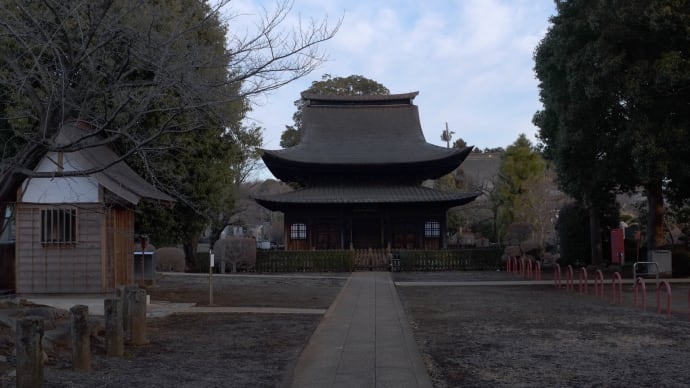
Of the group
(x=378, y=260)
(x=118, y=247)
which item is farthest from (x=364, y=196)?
(x=118, y=247)

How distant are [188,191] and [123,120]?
1012 centimetres

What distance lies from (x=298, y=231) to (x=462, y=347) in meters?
24.6

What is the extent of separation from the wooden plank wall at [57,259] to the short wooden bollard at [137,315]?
24.5 ft

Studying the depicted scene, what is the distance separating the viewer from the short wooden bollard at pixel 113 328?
357 inches

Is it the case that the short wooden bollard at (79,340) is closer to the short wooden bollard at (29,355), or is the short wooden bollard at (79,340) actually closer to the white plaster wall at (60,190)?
the short wooden bollard at (29,355)

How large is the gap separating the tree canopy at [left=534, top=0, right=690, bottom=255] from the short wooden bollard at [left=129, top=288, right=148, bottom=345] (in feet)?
52.6

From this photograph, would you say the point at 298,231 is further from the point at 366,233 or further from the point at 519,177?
the point at 519,177

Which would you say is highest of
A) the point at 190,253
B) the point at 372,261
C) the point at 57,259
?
the point at 57,259

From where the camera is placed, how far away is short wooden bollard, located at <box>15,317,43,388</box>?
6789 mm

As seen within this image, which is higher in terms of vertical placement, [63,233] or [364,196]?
[364,196]

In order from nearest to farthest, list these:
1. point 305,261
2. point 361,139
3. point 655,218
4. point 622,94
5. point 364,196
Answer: point 622,94, point 655,218, point 305,261, point 364,196, point 361,139

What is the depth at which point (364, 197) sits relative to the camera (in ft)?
108

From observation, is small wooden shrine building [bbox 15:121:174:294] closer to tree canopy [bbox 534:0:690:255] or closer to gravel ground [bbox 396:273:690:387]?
gravel ground [bbox 396:273:690:387]

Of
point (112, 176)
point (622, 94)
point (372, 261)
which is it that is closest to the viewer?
point (112, 176)
